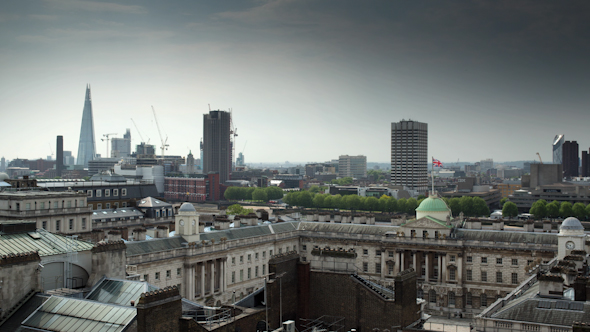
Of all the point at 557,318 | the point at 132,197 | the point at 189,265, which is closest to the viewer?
the point at 557,318

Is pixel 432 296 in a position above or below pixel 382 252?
below

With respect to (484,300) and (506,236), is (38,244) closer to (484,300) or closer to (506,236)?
(484,300)

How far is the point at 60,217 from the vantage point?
98.1 metres

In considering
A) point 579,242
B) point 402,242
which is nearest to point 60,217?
point 402,242

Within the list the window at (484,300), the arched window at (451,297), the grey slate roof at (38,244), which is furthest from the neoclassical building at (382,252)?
the grey slate roof at (38,244)

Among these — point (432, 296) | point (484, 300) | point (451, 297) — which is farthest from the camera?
point (432, 296)

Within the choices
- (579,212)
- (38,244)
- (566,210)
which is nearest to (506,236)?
(38,244)

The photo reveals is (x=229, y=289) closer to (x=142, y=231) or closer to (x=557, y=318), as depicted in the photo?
(x=142, y=231)

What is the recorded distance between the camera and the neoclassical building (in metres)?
82.2

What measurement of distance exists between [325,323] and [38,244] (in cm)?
2064

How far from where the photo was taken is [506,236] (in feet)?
309

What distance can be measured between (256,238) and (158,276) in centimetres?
2301

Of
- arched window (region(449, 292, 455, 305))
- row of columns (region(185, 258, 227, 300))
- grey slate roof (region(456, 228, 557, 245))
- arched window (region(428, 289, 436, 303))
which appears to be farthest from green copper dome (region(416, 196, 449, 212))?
row of columns (region(185, 258, 227, 300))

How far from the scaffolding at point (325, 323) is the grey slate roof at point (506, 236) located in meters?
59.0
